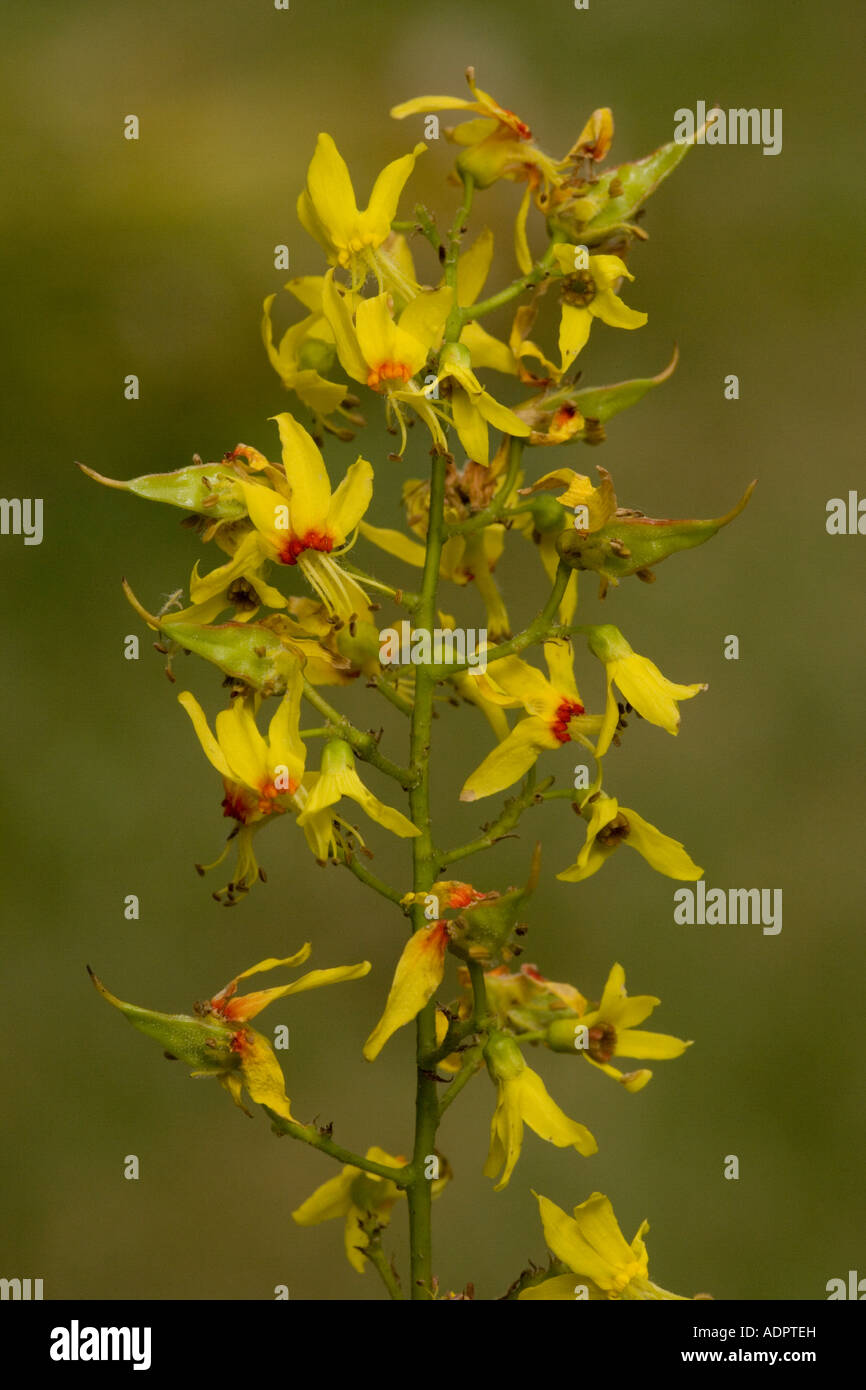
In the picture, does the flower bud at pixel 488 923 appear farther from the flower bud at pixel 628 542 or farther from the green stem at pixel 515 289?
the green stem at pixel 515 289

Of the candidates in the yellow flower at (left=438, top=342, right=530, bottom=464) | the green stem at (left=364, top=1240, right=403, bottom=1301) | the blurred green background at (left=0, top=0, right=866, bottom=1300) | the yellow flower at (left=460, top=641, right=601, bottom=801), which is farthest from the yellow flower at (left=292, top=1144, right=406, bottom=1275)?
the blurred green background at (left=0, top=0, right=866, bottom=1300)

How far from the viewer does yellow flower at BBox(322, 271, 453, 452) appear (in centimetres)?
116

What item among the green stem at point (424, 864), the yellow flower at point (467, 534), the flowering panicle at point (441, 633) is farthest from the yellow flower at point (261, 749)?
the yellow flower at point (467, 534)

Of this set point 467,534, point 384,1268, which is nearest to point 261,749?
point 467,534

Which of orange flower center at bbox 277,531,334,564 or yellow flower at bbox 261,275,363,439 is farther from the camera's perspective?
yellow flower at bbox 261,275,363,439

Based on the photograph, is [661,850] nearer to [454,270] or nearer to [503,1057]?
[503,1057]

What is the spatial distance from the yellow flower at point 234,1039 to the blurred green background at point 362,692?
5.19 ft

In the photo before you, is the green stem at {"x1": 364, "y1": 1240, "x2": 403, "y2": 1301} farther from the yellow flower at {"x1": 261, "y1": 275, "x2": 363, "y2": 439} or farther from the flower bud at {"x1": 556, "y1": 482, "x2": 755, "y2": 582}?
the yellow flower at {"x1": 261, "y1": 275, "x2": 363, "y2": 439}

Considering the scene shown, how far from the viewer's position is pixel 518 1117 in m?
1.19

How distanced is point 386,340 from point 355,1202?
800 millimetres

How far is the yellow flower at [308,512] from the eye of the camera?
116cm

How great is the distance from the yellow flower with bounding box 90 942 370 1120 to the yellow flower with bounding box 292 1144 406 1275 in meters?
0.19

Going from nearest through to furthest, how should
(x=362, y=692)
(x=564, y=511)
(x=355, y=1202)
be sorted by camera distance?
(x=564, y=511), (x=355, y=1202), (x=362, y=692)
